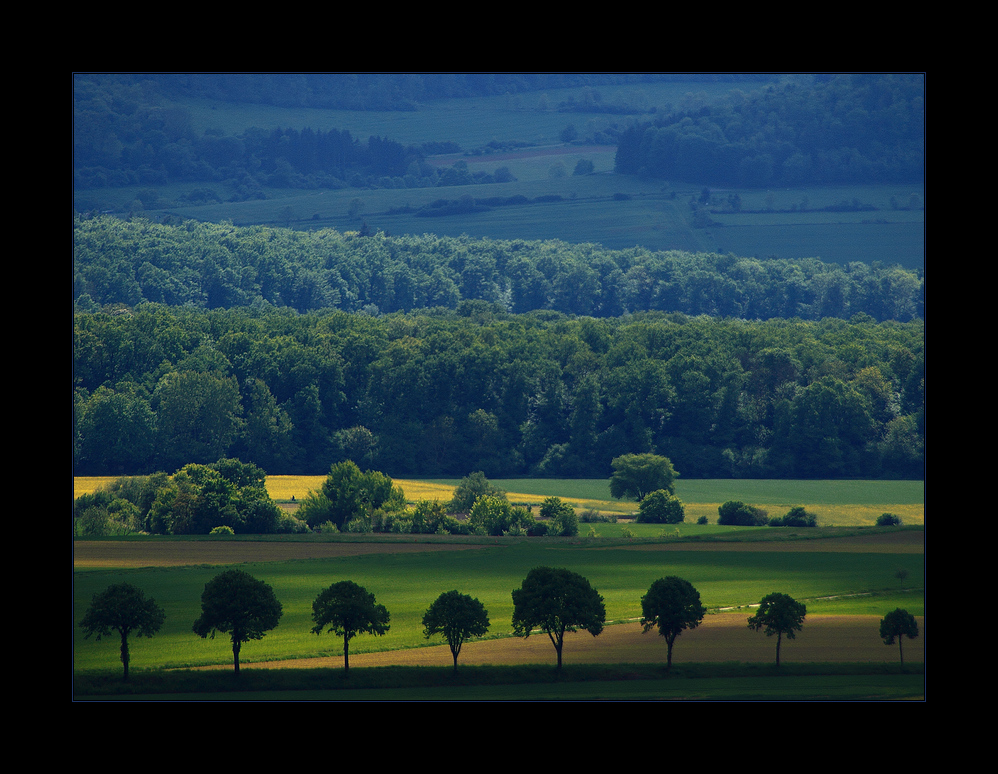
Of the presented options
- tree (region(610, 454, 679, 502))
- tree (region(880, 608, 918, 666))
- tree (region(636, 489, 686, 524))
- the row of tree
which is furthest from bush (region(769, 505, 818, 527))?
tree (region(880, 608, 918, 666))

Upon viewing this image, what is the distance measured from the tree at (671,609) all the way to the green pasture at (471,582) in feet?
11.1

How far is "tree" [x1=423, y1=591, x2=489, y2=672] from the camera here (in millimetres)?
31844

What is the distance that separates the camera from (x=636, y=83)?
158m

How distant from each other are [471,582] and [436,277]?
81.3m

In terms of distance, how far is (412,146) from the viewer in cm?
14000

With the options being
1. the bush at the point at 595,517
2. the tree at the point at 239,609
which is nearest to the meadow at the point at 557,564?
the bush at the point at 595,517

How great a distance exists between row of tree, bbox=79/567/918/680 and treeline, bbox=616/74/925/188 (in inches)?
3954

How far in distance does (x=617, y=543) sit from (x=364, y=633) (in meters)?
14.5

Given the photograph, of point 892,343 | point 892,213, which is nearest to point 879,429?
point 892,343

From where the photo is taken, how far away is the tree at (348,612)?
107 feet

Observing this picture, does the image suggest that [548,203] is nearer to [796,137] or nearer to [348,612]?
[796,137]

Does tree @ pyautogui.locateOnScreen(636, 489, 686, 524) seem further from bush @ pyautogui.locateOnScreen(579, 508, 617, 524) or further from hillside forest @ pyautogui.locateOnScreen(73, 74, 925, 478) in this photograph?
hillside forest @ pyautogui.locateOnScreen(73, 74, 925, 478)

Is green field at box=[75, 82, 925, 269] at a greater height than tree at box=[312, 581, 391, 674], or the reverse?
green field at box=[75, 82, 925, 269]
